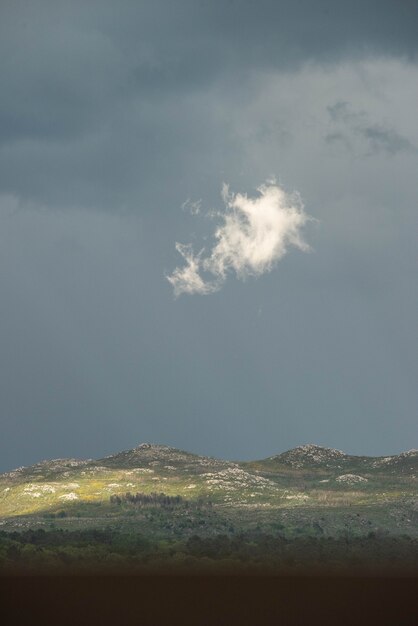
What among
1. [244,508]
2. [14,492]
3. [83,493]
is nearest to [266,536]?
[244,508]

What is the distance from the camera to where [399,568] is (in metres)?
73.7

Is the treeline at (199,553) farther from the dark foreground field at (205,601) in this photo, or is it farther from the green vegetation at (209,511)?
the dark foreground field at (205,601)

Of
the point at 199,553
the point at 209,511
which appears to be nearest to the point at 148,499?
the point at 209,511

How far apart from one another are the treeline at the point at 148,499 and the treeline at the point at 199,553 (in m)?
36.9

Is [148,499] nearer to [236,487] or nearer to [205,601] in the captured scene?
[236,487]

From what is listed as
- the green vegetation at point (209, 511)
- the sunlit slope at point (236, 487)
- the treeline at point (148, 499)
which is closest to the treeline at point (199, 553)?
the green vegetation at point (209, 511)

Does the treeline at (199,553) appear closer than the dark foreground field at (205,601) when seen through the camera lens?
No

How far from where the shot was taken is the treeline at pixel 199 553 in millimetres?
61594

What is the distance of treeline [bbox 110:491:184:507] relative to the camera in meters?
124

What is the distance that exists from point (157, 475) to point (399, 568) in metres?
76.6

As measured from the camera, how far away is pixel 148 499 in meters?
127

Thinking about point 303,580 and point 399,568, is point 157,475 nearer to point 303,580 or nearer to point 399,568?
point 399,568

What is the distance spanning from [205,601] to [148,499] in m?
90.7

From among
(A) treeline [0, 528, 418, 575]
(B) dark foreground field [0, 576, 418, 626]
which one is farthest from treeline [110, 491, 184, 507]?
(B) dark foreground field [0, 576, 418, 626]
